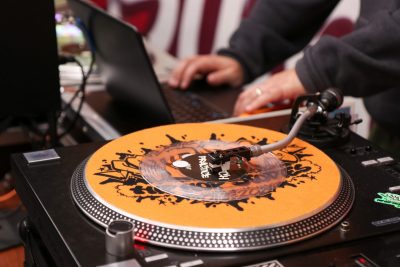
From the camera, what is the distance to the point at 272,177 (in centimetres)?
72

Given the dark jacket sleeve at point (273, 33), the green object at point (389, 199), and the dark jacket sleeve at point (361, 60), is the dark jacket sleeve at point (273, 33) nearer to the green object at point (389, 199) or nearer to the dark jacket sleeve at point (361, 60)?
the dark jacket sleeve at point (361, 60)

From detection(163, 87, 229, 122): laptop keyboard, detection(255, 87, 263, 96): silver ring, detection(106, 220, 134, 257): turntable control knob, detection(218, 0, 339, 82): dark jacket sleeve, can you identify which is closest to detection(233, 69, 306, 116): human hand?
detection(255, 87, 263, 96): silver ring

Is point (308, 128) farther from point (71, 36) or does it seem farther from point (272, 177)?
point (71, 36)

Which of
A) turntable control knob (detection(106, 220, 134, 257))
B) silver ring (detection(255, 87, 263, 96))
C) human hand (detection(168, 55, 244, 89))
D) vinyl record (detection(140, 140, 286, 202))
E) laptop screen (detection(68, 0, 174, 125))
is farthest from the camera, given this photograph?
human hand (detection(168, 55, 244, 89))

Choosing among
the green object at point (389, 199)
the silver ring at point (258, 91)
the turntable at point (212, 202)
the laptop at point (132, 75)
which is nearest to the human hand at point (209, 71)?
the laptop at point (132, 75)

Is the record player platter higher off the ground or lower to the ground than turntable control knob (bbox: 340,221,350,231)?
higher

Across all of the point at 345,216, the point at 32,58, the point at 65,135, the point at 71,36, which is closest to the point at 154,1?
the point at 71,36

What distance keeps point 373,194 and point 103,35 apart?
0.67 meters

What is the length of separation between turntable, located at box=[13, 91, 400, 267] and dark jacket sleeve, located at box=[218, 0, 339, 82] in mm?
712

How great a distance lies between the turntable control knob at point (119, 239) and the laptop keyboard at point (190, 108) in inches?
24.3

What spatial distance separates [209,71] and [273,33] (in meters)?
0.20

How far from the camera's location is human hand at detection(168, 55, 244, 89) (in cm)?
142

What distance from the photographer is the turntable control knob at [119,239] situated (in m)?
0.57

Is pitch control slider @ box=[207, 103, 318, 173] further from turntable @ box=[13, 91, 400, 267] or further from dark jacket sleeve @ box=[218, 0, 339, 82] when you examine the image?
dark jacket sleeve @ box=[218, 0, 339, 82]
